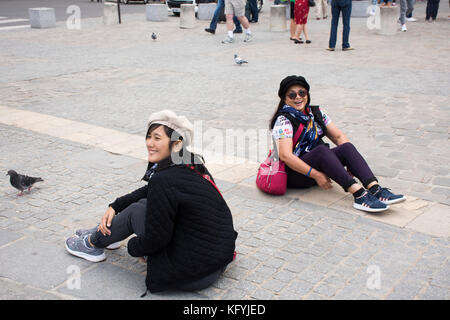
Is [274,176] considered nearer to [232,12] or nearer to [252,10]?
[232,12]

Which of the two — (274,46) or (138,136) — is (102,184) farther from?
(274,46)

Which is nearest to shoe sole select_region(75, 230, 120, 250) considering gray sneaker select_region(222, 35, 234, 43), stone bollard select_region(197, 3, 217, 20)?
gray sneaker select_region(222, 35, 234, 43)

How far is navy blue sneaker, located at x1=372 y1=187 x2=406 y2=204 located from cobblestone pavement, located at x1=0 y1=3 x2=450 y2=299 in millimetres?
192

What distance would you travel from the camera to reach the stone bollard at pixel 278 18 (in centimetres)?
1684

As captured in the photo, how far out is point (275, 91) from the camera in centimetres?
906

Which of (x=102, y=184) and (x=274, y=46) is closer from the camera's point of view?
(x=102, y=184)

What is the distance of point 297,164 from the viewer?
4797 mm

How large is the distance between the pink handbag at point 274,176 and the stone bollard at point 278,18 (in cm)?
1269

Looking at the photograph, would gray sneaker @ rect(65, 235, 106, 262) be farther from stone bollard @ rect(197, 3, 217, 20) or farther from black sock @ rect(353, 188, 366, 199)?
stone bollard @ rect(197, 3, 217, 20)

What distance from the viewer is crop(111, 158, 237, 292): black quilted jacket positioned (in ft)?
10.7

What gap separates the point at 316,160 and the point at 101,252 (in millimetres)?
2035

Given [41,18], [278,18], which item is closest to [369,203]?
[278,18]

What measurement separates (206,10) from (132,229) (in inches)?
712

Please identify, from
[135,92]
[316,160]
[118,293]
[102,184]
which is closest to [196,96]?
[135,92]
